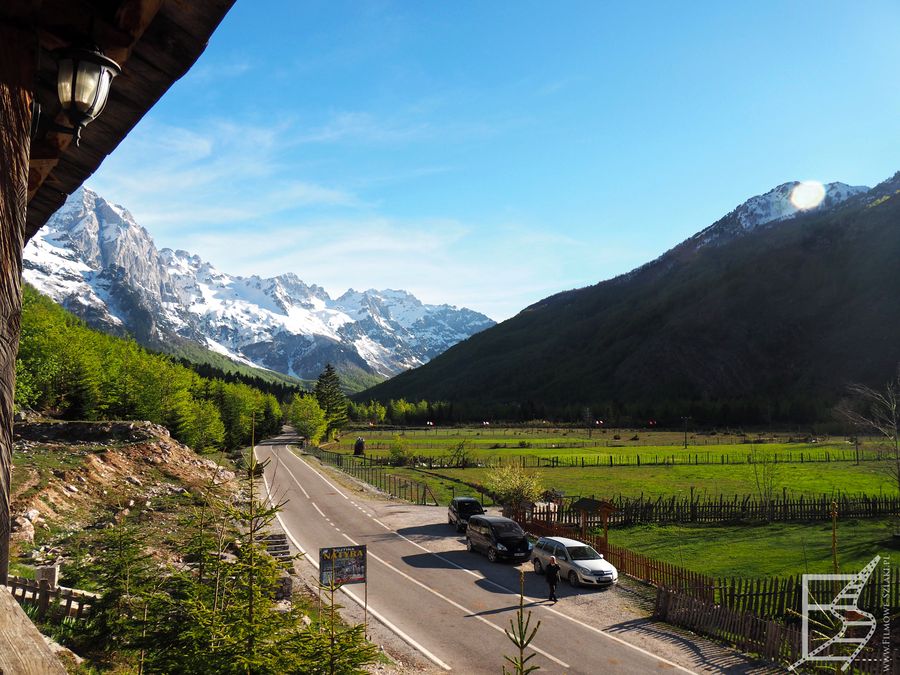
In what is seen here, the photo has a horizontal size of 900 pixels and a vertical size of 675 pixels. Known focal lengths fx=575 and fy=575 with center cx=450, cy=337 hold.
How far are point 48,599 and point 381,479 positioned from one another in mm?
46632

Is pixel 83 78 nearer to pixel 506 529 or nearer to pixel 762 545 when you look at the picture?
pixel 506 529

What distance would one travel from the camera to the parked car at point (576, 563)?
23.3 metres

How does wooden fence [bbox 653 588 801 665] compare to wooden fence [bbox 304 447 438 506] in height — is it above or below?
above

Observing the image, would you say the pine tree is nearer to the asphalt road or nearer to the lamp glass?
the asphalt road

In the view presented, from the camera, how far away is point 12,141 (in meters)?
2.24

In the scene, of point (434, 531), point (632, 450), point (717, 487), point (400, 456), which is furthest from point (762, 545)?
point (632, 450)

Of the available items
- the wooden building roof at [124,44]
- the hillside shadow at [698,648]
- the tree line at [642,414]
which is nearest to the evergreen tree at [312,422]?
the tree line at [642,414]

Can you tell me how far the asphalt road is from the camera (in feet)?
53.3

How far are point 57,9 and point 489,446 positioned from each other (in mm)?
97179

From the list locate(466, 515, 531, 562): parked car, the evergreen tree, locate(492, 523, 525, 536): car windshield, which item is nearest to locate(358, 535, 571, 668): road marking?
locate(466, 515, 531, 562): parked car

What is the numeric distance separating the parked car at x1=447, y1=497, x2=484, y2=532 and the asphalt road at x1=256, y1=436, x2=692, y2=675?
3602 mm

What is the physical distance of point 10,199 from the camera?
7.21 feet

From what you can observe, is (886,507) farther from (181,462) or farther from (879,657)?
(181,462)

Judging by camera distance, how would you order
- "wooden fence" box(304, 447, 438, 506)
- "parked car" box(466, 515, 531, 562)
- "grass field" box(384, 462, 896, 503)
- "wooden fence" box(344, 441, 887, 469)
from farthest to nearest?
"wooden fence" box(344, 441, 887, 469) < "grass field" box(384, 462, 896, 503) < "wooden fence" box(304, 447, 438, 506) < "parked car" box(466, 515, 531, 562)
